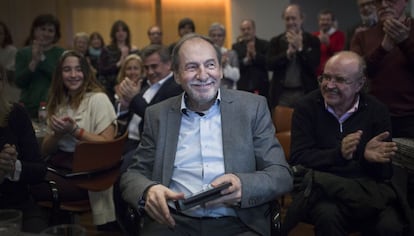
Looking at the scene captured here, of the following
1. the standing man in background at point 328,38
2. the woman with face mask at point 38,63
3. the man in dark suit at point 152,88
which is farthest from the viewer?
the standing man in background at point 328,38

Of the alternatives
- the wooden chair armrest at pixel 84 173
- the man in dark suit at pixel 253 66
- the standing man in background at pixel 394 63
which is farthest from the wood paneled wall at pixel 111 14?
the wooden chair armrest at pixel 84 173

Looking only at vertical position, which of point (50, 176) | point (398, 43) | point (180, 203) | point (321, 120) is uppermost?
point (398, 43)

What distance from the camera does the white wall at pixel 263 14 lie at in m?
6.84

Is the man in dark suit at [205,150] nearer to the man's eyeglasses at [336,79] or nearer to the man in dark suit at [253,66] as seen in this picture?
the man's eyeglasses at [336,79]

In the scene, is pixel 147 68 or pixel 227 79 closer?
pixel 147 68

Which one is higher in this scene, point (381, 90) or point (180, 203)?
point (381, 90)

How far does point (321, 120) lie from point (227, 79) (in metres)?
2.47

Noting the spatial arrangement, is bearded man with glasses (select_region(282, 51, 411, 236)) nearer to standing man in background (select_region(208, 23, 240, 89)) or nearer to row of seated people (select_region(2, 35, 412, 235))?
row of seated people (select_region(2, 35, 412, 235))

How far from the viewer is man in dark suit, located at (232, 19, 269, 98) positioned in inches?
204

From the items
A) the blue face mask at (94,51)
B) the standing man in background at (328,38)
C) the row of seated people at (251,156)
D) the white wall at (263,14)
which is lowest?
the row of seated people at (251,156)

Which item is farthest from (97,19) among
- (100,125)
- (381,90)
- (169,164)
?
(169,164)

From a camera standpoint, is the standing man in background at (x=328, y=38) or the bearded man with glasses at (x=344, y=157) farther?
the standing man in background at (x=328, y=38)

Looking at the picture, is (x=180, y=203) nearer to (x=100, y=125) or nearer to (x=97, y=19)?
→ (x=100, y=125)

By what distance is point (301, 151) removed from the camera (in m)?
2.50
